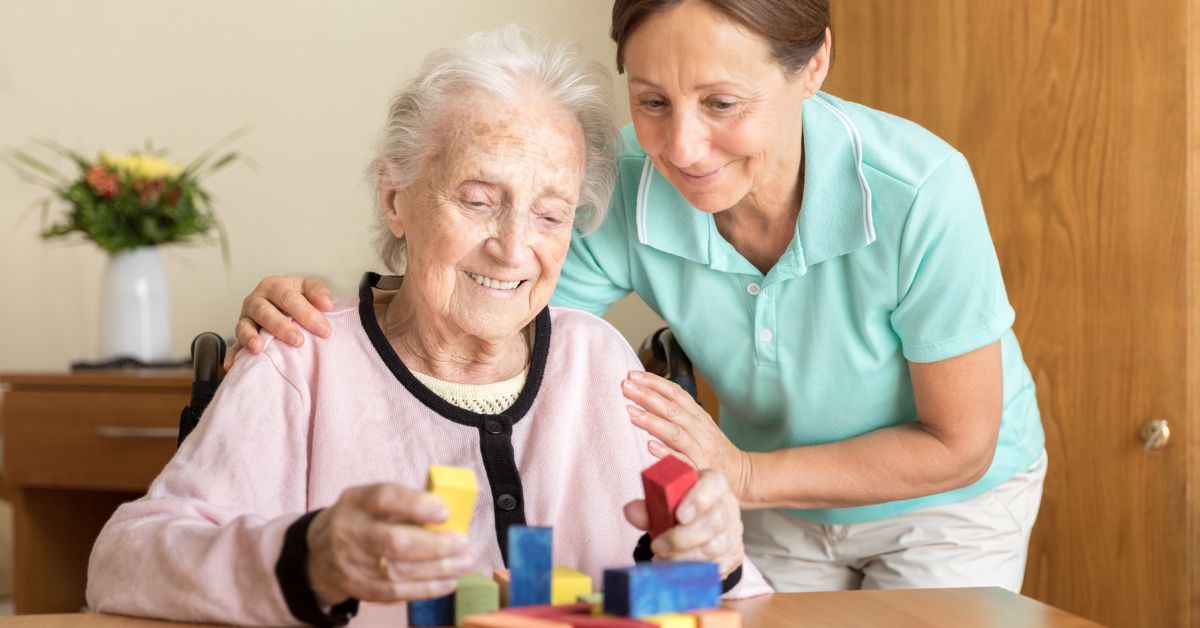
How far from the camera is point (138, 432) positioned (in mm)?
2742

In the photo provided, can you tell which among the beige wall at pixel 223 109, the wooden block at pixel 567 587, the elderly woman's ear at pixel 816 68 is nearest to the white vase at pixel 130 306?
the beige wall at pixel 223 109

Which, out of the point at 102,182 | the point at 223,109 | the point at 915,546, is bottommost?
the point at 915,546

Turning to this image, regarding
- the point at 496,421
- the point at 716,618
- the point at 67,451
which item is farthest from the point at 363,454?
the point at 67,451

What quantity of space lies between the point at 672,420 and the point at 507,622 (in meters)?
0.58

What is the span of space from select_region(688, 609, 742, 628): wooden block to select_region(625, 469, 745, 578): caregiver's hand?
0.11 metres

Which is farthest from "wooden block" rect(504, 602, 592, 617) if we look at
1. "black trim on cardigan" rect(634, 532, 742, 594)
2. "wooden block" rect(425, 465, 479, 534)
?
"black trim on cardigan" rect(634, 532, 742, 594)

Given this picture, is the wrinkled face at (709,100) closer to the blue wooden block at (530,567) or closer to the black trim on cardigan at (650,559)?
the black trim on cardigan at (650,559)

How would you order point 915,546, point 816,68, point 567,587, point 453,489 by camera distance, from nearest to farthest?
point 453,489, point 567,587, point 816,68, point 915,546

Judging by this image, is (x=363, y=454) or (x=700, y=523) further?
(x=363, y=454)

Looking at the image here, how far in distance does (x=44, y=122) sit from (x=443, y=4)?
4.36 feet

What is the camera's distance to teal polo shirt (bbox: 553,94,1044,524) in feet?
5.24

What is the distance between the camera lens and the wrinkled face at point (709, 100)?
4.65 feet

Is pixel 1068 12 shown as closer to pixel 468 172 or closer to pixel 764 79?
pixel 764 79

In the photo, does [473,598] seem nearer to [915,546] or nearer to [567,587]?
[567,587]
